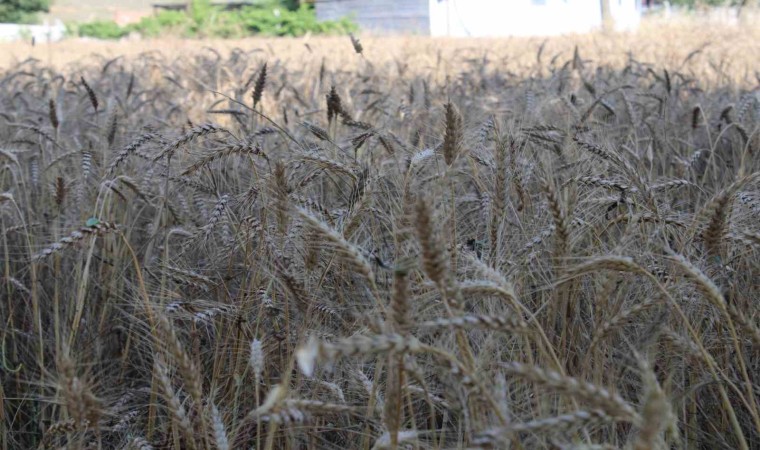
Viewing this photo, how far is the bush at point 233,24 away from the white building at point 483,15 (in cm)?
178

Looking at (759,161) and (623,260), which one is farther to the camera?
(759,161)

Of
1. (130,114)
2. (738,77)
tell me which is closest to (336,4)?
(738,77)

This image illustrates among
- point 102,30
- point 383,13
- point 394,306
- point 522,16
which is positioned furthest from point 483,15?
point 394,306

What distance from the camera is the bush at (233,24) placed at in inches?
923

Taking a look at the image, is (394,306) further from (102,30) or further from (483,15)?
(102,30)

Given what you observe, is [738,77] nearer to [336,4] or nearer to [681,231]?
[681,231]

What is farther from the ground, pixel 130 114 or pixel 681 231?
pixel 130 114

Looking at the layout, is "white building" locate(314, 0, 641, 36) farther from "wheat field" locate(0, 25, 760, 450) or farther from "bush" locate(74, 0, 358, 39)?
"wheat field" locate(0, 25, 760, 450)

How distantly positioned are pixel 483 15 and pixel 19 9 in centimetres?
2544

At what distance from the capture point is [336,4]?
28.9 m

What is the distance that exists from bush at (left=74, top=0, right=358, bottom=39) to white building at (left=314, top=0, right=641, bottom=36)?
178 centimetres

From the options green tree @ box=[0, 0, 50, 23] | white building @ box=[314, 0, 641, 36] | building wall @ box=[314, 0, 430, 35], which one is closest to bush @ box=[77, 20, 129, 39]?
building wall @ box=[314, 0, 430, 35]

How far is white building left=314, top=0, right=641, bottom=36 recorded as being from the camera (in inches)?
1017

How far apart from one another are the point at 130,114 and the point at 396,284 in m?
3.33
